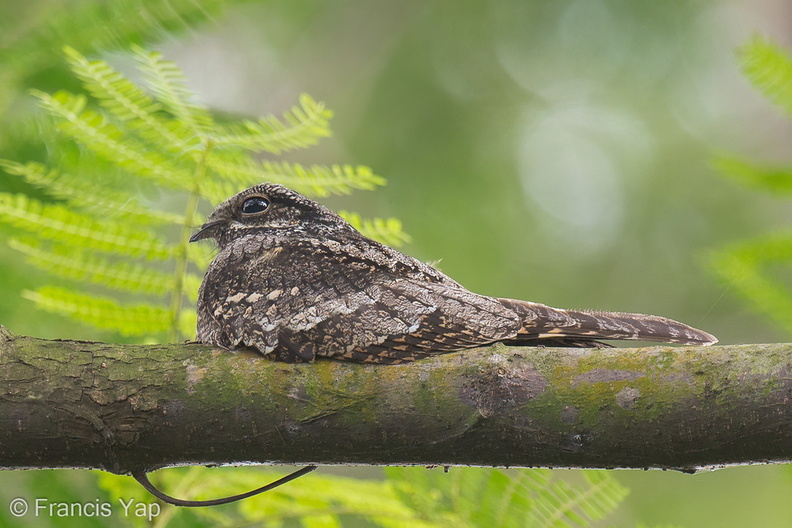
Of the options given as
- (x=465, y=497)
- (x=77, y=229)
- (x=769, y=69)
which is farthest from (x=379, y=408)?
(x=769, y=69)

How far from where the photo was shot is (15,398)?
2.53 metres

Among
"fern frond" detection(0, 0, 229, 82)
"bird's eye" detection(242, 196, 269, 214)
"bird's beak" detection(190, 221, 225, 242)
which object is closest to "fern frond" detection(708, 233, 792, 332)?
"bird's eye" detection(242, 196, 269, 214)

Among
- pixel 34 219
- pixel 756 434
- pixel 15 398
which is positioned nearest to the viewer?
pixel 756 434

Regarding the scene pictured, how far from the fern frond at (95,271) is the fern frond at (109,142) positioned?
0.40 m

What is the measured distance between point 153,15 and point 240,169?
4.00 feet

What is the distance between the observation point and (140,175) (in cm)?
348

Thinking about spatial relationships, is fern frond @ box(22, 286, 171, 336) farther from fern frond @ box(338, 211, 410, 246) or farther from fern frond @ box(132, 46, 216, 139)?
fern frond @ box(338, 211, 410, 246)

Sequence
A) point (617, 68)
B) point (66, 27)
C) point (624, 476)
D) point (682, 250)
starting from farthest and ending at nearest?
point (617, 68) → point (682, 250) → point (624, 476) → point (66, 27)

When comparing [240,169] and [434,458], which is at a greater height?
[240,169]

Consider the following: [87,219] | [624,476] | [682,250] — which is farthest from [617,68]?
[87,219]

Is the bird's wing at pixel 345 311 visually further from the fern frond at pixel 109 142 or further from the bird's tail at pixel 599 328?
the fern frond at pixel 109 142

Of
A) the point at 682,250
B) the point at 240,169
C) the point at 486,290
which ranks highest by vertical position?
the point at 682,250

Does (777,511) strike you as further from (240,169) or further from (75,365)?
(75,365)

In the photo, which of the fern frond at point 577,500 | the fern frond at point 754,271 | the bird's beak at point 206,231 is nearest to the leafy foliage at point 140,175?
the bird's beak at point 206,231
